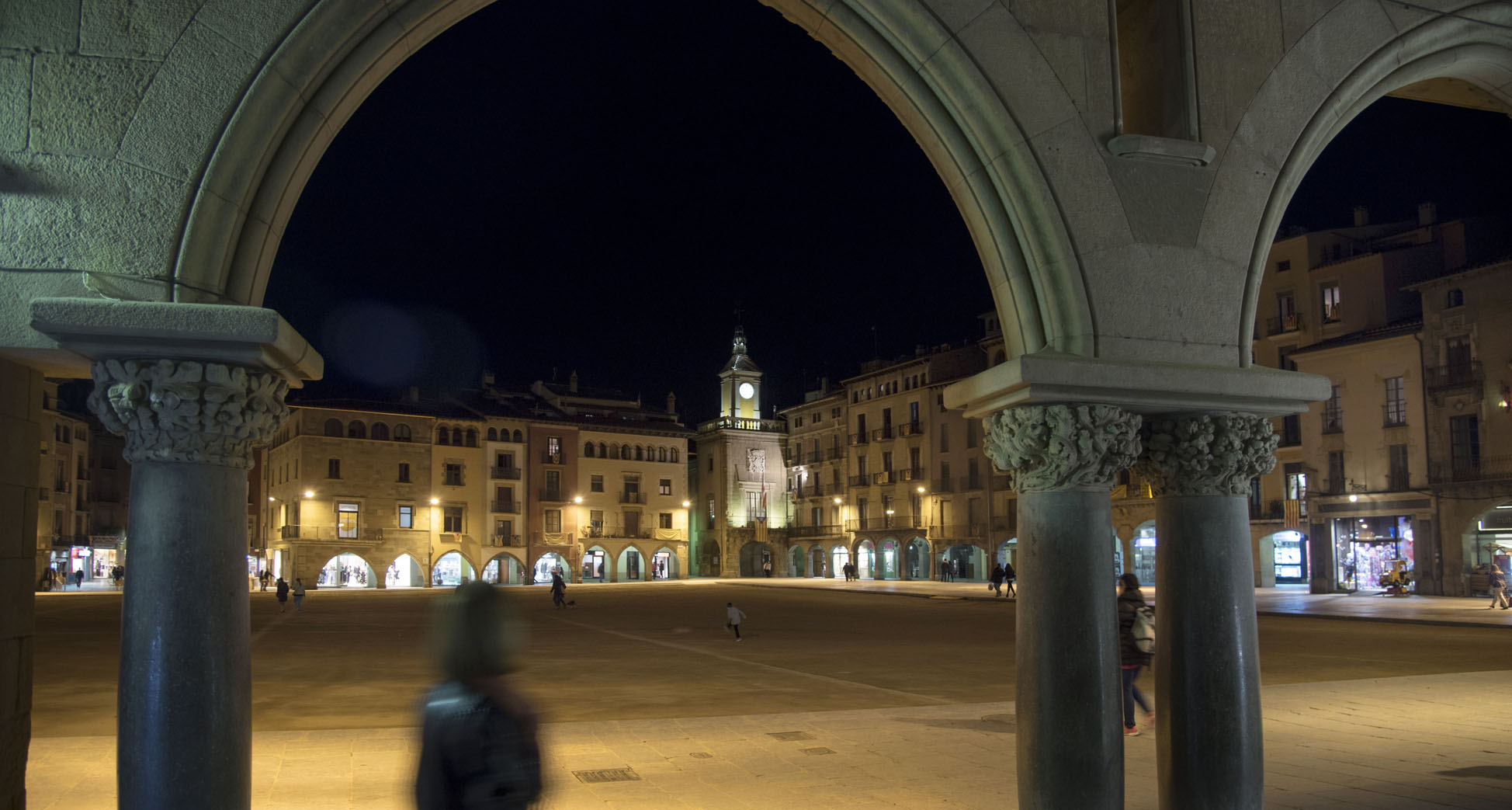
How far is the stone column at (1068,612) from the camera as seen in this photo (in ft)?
17.0

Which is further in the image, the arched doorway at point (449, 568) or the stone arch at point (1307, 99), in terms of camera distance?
the arched doorway at point (449, 568)

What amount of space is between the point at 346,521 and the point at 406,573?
16.2 ft

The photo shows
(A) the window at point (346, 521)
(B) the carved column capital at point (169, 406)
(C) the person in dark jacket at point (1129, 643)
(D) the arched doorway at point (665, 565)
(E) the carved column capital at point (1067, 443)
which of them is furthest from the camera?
A: (D) the arched doorway at point (665, 565)

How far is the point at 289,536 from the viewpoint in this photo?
56.5 meters

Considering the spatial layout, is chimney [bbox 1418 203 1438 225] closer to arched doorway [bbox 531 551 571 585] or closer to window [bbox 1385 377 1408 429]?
window [bbox 1385 377 1408 429]

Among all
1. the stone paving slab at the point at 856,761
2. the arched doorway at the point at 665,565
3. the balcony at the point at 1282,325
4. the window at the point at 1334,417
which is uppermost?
the balcony at the point at 1282,325

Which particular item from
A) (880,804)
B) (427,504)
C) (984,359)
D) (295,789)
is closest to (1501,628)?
(880,804)

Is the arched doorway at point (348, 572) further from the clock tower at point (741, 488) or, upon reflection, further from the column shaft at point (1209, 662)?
the column shaft at point (1209, 662)

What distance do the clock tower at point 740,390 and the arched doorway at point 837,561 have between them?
41.7ft

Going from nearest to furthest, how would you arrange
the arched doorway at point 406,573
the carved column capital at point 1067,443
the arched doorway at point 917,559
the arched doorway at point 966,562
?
the carved column capital at point 1067,443 < the arched doorway at point 966,562 < the arched doorway at point 406,573 < the arched doorway at point 917,559

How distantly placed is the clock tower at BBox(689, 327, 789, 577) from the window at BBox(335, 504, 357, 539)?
84.9ft

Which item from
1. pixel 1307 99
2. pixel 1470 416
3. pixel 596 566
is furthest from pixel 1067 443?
pixel 596 566

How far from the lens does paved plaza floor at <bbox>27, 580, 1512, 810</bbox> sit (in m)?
7.29

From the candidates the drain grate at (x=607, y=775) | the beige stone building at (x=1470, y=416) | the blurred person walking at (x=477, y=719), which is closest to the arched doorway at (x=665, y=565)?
the beige stone building at (x=1470, y=416)
